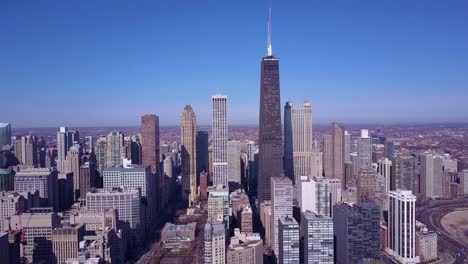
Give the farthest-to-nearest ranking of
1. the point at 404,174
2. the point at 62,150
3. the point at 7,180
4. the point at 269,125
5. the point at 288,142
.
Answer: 1. the point at 288,142
2. the point at 62,150
3. the point at 269,125
4. the point at 404,174
5. the point at 7,180

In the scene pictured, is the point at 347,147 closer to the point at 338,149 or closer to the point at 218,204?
the point at 338,149

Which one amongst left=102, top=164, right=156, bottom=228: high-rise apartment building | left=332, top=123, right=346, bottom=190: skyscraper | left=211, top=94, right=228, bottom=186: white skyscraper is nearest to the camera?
left=102, top=164, right=156, bottom=228: high-rise apartment building

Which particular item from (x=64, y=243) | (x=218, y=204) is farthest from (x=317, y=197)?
(x=64, y=243)

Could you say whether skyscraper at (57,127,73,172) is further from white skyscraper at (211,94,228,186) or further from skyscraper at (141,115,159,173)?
white skyscraper at (211,94,228,186)

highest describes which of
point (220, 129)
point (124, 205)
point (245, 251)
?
point (220, 129)

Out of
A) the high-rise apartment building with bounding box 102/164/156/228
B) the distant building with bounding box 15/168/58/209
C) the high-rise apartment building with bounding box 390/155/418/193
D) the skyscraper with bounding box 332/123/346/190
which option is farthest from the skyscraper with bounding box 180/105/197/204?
the high-rise apartment building with bounding box 390/155/418/193

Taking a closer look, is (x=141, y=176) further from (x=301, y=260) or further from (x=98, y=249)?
(x=301, y=260)
